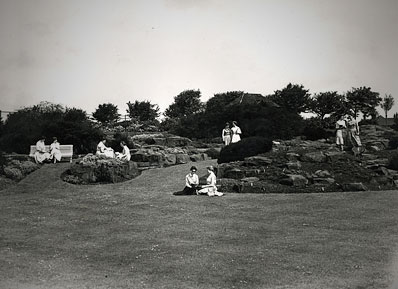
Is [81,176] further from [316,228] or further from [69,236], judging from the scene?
[316,228]

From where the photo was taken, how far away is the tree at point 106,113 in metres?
57.3

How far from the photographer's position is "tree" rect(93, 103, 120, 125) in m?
57.3

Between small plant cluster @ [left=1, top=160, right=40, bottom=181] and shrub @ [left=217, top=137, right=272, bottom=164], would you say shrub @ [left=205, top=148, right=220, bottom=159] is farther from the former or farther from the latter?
small plant cluster @ [left=1, top=160, right=40, bottom=181]

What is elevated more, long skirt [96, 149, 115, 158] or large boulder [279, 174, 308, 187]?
long skirt [96, 149, 115, 158]

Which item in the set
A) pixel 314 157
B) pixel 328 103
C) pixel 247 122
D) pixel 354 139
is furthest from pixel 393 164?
pixel 328 103

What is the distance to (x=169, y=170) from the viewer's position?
21.6 m

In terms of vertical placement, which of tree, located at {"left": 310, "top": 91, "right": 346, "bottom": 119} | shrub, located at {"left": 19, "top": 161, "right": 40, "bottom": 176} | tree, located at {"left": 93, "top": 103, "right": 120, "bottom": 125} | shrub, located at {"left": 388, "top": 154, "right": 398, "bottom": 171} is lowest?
shrub, located at {"left": 19, "top": 161, "right": 40, "bottom": 176}

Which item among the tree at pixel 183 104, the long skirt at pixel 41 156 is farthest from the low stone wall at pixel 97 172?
the tree at pixel 183 104

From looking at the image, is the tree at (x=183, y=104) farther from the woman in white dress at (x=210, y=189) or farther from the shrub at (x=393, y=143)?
the woman in white dress at (x=210, y=189)

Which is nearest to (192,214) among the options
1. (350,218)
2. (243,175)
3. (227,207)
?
(227,207)

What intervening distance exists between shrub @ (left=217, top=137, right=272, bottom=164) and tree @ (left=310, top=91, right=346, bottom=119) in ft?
145

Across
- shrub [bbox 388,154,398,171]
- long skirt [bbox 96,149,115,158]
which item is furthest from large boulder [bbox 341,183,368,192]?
long skirt [bbox 96,149,115,158]

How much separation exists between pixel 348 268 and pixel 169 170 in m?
14.8

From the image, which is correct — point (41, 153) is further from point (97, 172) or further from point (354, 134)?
point (354, 134)
